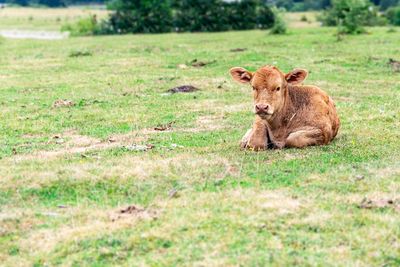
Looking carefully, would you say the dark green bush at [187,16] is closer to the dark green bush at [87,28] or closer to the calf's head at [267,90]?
the dark green bush at [87,28]

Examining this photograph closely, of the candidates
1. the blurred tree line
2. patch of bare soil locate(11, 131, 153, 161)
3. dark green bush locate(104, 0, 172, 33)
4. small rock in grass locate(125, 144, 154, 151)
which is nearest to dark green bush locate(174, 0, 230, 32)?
dark green bush locate(104, 0, 172, 33)

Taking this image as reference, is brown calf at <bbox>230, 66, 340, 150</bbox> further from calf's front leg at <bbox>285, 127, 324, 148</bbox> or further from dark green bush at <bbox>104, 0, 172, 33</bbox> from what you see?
dark green bush at <bbox>104, 0, 172, 33</bbox>

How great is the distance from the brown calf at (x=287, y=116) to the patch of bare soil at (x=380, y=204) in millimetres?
2578

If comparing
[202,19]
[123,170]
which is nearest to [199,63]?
[123,170]

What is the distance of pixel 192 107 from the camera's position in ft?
48.4

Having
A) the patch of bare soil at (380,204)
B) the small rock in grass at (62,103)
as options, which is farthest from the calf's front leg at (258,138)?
the small rock in grass at (62,103)

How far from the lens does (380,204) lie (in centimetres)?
766

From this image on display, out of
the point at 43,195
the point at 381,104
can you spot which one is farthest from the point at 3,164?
the point at 381,104

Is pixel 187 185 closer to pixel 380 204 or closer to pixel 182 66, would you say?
pixel 380 204

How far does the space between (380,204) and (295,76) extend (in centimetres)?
324

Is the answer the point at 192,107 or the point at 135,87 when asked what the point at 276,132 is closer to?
the point at 192,107

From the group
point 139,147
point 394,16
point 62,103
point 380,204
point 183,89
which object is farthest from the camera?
point 394,16

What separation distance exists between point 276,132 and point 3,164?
3677 millimetres

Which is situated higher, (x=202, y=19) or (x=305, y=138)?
(x=305, y=138)
